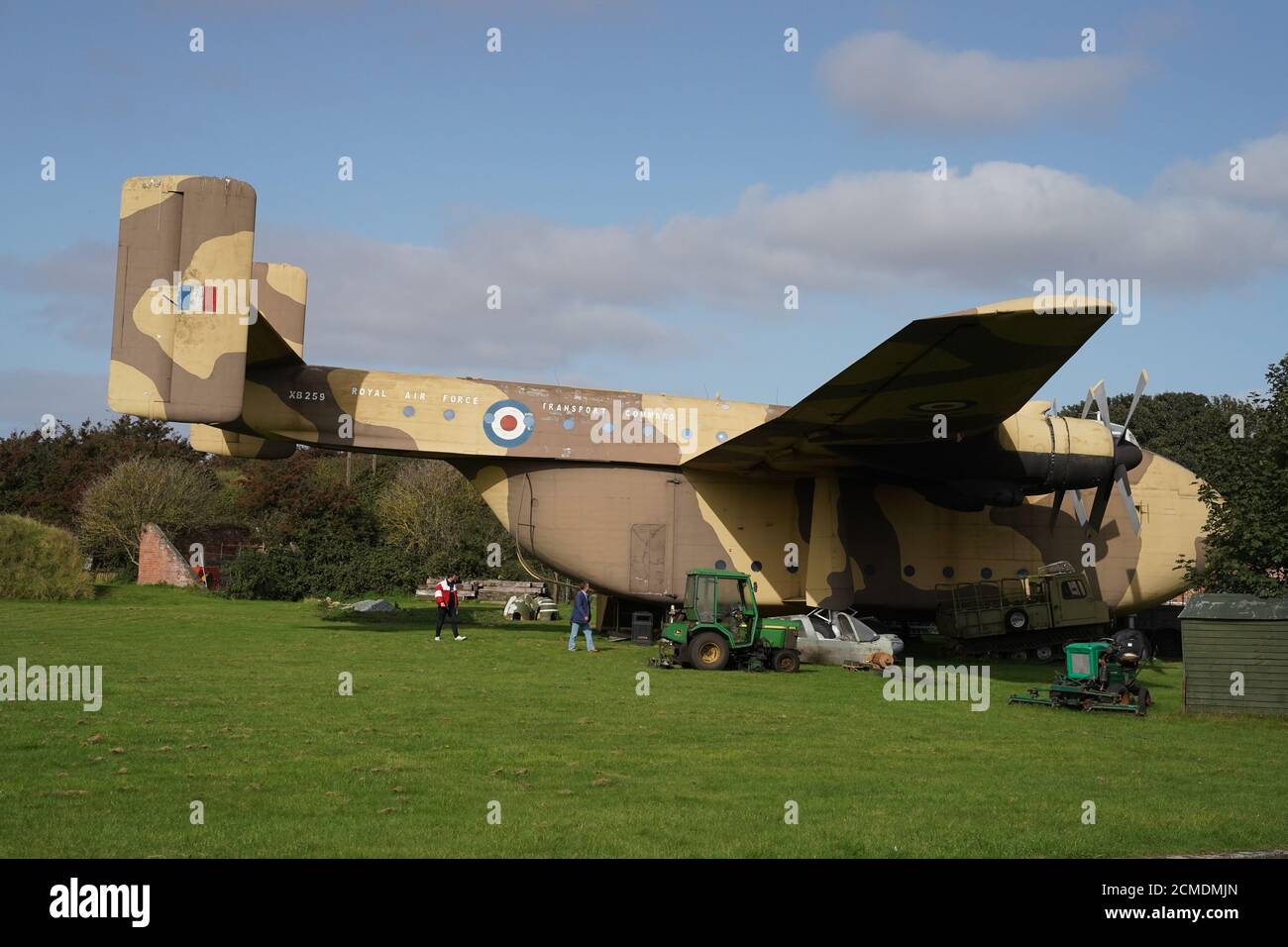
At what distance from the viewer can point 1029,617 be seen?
22.9 metres

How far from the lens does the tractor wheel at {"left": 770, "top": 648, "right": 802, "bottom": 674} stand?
20.2 m

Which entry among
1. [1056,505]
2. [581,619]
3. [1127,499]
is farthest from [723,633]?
[1127,499]

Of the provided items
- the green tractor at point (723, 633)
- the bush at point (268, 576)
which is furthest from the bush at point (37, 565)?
the green tractor at point (723, 633)

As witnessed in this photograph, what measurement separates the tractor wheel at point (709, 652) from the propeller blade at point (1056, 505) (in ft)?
29.3

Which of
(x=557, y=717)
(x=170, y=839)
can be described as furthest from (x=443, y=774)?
(x=557, y=717)

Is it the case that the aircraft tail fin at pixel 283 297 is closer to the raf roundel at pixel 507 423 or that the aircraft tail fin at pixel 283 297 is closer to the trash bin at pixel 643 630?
the raf roundel at pixel 507 423

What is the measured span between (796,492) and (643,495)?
11.6ft

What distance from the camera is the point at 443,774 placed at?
31.9ft

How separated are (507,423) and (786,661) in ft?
27.2

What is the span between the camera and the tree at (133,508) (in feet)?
174

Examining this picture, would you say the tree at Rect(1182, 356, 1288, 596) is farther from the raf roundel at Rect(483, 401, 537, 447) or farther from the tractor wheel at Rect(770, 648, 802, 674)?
the raf roundel at Rect(483, 401, 537, 447)

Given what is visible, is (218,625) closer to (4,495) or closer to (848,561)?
(848,561)

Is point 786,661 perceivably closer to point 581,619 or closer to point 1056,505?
point 581,619
